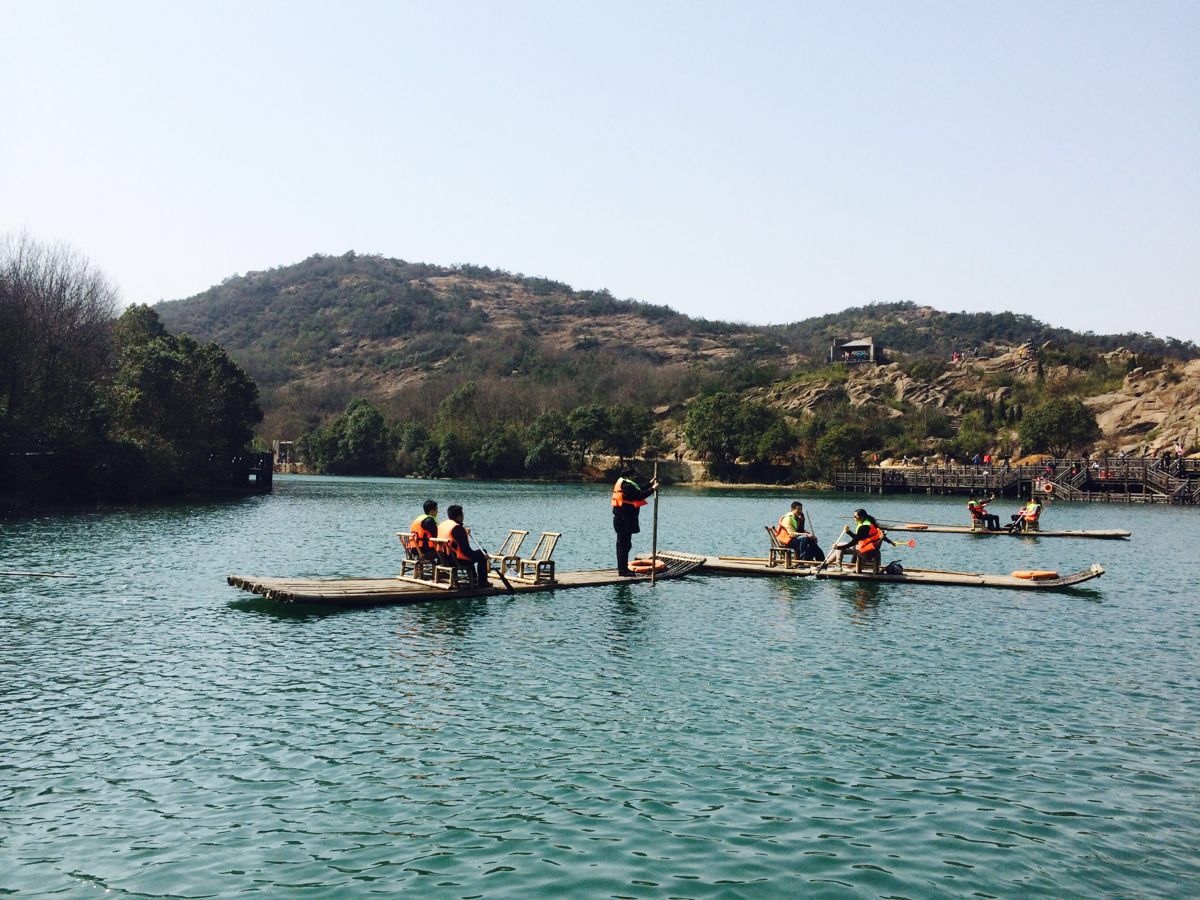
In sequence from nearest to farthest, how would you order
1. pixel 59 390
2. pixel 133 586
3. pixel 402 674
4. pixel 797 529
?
pixel 402 674 < pixel 133 586 < pixel 797 529 < pixel 59 390

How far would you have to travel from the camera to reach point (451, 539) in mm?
26672

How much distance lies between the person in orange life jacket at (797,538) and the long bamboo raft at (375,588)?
6071mm

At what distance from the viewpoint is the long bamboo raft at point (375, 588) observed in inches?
943

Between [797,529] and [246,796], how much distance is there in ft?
81.4

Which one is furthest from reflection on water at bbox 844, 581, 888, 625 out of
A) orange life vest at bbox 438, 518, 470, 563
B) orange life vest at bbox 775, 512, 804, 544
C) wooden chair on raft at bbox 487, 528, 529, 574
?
orange life vest at bbox 438, 518, 470, 563

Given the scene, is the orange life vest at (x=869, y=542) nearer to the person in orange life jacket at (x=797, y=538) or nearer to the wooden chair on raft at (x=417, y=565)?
the person in orange life jacket at (x=797, y=538)

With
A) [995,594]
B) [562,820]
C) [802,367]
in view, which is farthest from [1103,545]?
[802,367]

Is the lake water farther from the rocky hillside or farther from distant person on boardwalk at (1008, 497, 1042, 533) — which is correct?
the rocky hillside

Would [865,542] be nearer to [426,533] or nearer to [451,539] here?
[451,539]

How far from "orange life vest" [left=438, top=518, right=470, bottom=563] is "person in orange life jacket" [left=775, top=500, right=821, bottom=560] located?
11.8 m

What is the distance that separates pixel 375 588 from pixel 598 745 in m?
12.9

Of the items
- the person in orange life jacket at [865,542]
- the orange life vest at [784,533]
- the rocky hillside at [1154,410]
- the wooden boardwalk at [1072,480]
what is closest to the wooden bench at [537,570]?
the orange life vest at [784,533]

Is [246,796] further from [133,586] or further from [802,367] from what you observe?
[802,367]

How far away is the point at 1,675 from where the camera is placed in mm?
17328
